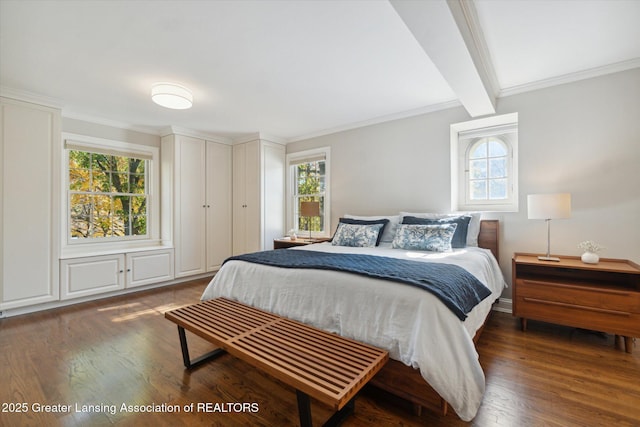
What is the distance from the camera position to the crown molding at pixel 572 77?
8.14 feet

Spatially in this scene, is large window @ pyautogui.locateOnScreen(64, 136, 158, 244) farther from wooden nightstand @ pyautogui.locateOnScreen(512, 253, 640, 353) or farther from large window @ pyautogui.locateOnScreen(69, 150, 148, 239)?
wooden nightstand @ pyautogui.locateOnScreen(512, 253, 640, 353)

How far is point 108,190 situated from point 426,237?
4269 mm

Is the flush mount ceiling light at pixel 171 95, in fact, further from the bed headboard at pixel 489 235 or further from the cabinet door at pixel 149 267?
the bed headboard at pixel 489 235

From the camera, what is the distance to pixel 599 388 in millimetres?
1706

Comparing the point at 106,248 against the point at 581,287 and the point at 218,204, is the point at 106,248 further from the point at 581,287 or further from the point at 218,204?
the point at 581,287

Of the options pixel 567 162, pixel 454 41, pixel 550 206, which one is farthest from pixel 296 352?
pixel 567 162

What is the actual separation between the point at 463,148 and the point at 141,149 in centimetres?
457

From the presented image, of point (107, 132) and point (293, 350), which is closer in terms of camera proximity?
point (293, 350)

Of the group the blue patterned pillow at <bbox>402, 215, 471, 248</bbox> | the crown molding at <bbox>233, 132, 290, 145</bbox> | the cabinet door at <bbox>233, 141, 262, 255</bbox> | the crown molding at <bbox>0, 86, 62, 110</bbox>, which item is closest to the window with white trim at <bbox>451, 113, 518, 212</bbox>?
the blue patterned pillow at <bbox>402, 215, 471, 248</bbox>

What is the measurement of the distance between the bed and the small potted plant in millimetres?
888

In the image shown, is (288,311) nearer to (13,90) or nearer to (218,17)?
(218,17)

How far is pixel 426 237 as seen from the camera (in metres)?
2.82

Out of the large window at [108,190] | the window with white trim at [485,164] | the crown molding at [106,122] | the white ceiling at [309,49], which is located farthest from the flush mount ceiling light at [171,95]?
the window with white trim at [485,164]

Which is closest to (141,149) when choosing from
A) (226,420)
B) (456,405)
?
(226,420)
